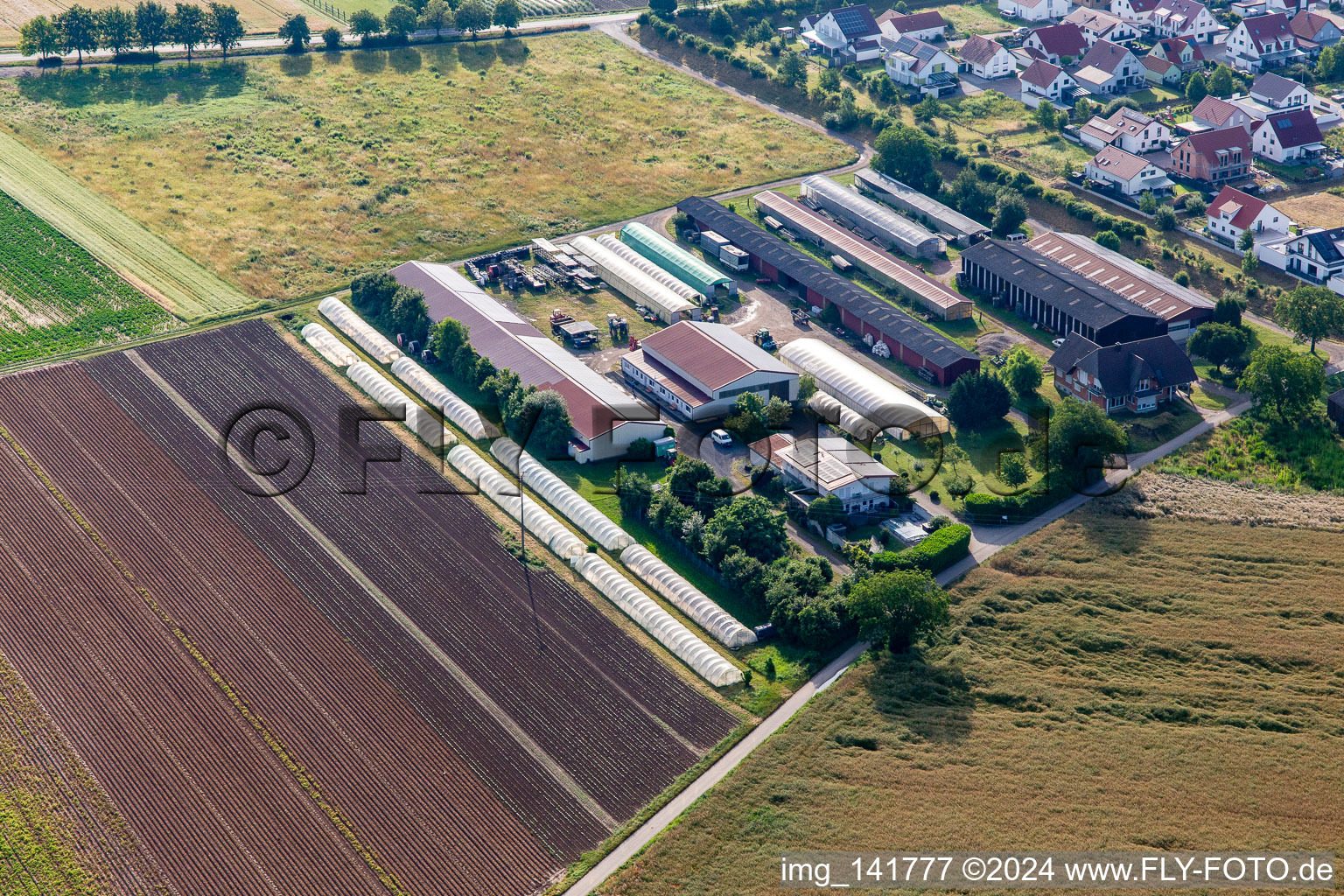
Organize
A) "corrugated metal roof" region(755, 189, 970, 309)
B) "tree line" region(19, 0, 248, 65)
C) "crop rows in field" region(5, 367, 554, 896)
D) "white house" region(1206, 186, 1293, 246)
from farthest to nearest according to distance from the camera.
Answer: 1. "tree line" region(19, 0, 248, 65)
2. "white house" region(1206, 186, 1293, 246)
3. "corrugated metal roof" region(755, 189, 970, 309)
4. "crop rows in field" region(5, 367, 554, 896)

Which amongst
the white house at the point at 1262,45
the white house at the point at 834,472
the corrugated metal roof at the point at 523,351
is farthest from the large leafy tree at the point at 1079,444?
the white house at the point at 1262,45

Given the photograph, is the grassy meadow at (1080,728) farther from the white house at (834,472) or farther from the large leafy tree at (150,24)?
the large leafy tree at (150,24)

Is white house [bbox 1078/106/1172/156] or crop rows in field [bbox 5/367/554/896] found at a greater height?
white house [bbox 1078/106/1172/156]

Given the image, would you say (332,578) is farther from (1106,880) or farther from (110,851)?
(1106,880)

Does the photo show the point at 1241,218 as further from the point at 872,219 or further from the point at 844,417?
the point at 844,417

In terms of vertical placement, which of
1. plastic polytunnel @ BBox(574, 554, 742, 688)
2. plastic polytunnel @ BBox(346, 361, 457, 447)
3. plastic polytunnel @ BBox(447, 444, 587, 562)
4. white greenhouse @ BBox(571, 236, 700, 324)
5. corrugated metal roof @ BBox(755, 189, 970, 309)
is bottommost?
plastic polytunnel @ BBox(574, 554, 742, 688)

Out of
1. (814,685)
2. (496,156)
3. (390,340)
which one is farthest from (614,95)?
(814,685)

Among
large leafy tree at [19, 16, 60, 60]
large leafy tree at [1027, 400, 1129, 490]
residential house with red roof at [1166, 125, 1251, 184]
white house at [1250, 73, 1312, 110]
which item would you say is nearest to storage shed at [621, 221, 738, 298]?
large leafy tree at [1027, 400, 1129, 490]

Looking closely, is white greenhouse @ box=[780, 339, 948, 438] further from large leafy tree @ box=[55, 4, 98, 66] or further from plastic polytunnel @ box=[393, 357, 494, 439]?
large leafy tree @ box=[55, 4, 98, 66]
